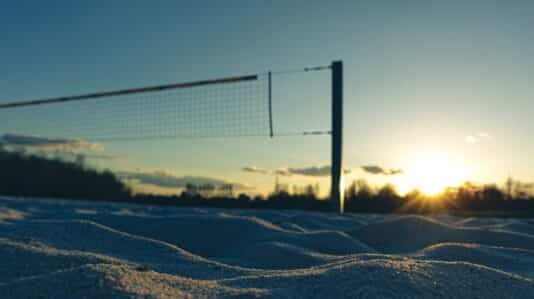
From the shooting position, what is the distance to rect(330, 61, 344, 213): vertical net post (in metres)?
5.34

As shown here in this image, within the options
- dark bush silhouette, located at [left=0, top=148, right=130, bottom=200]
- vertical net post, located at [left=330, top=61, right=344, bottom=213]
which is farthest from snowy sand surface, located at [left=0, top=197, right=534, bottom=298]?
dark bush silhouette, located at [left=0, top=148, right=130, bottom=200]

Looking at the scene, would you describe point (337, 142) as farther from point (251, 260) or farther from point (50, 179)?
point (50, 179)

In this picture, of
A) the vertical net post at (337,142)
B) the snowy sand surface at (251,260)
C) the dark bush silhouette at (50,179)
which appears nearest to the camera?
the snowy sand surface at (251,260)

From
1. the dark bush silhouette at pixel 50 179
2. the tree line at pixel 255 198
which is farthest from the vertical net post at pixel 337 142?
the dark bush silhouette at pixel 50 179

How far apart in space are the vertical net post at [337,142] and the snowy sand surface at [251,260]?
173 centimetres

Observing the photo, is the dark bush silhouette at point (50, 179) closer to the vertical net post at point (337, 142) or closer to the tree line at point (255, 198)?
the tree line at point (255, 198)

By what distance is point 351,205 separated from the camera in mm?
8812

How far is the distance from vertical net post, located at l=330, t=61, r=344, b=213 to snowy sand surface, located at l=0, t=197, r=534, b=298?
1727 mm

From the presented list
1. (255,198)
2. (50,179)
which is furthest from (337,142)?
(50,179)

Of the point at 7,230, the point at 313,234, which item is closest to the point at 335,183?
the point at 313,234

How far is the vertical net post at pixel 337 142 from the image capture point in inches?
210

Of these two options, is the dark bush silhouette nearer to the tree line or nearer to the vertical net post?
the tree line

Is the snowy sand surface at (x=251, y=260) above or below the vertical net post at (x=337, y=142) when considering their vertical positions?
below

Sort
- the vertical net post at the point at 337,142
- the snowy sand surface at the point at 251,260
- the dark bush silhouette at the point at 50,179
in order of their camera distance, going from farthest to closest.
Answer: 1. the dark bush silhouette at the point at 50,179
2. the vertical net post at the point at 337,142
3. the snowy sand surface at the point at 251,260
